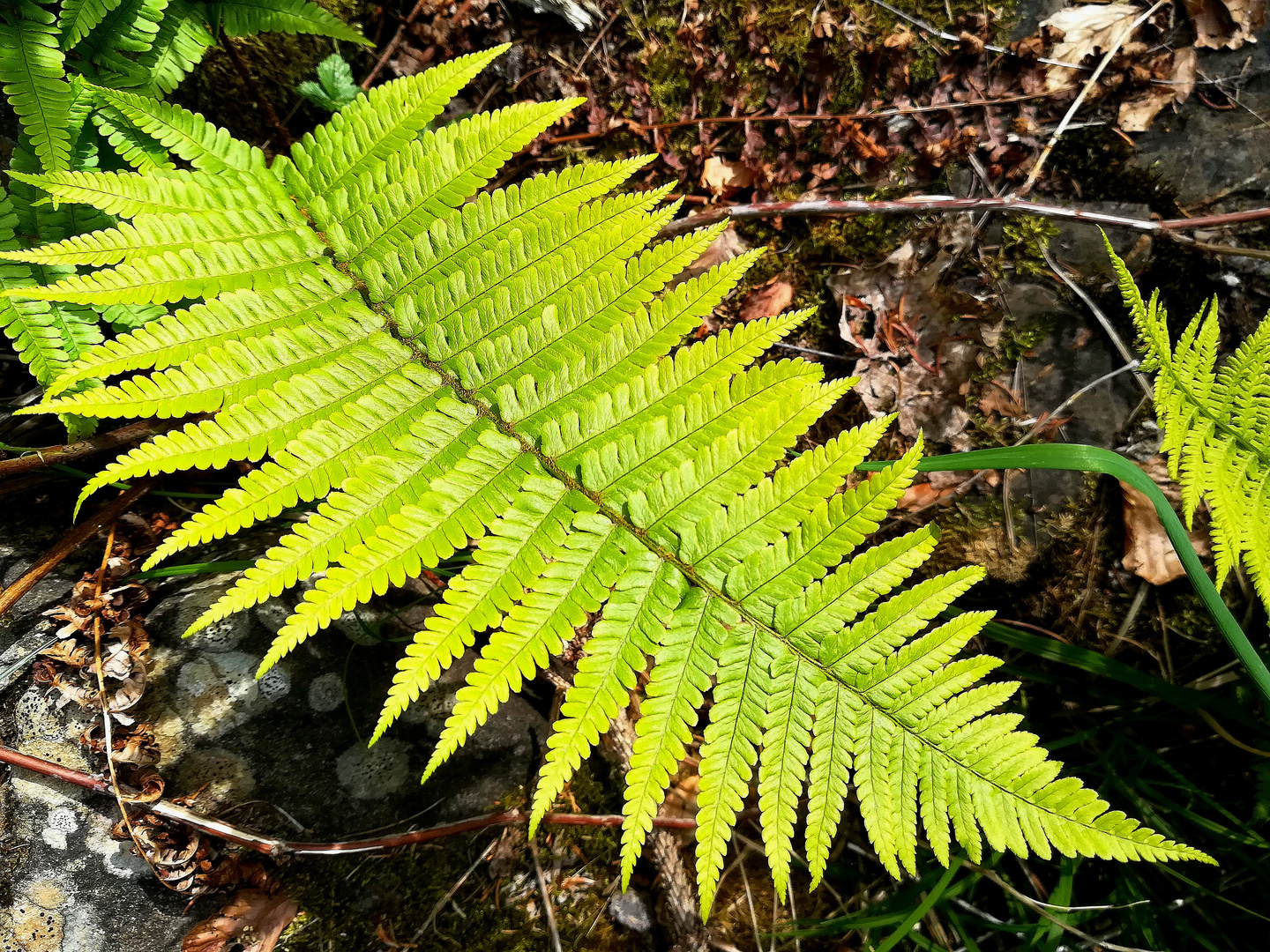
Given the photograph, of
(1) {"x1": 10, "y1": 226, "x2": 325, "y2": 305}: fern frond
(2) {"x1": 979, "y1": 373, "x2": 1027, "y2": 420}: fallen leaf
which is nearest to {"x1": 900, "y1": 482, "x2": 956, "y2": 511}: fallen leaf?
(2) {"x1": 979, "y1": 373, "x2": 1027, "y2": 420}: fallen leaf

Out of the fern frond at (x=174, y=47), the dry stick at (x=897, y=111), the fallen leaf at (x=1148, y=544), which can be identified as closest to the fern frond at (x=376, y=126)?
the fern frond at (x=174, y=47)

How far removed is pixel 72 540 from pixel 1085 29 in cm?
446

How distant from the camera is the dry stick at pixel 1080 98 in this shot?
3.04 m

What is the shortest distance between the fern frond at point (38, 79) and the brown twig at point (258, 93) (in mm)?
533

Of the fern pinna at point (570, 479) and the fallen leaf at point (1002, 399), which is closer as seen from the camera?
the fern pinna at point (570, 479)

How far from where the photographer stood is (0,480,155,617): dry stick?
7.77 ft

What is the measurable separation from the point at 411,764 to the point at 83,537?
1.40m

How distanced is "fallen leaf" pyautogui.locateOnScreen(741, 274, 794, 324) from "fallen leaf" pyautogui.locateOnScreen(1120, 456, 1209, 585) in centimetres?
161

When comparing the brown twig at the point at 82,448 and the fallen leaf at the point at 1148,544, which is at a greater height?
the brown twig at the point at 82,448

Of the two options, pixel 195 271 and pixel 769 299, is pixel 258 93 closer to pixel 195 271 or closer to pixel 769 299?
pixel 195 271

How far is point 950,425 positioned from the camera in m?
3.04

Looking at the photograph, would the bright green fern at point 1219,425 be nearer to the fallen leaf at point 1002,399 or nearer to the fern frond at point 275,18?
the fallen leaf at point 1002,399

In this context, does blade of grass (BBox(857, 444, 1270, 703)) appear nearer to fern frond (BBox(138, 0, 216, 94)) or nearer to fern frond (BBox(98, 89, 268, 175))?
fern frond (BBox(98, 89, 268, 175))

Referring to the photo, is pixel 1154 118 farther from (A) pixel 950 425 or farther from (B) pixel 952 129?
(A) pixel 950 425
